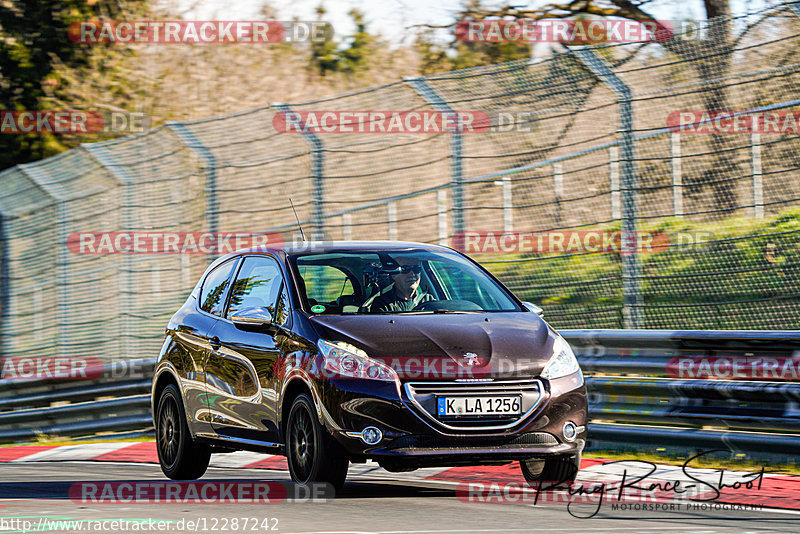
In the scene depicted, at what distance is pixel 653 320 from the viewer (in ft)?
39.4

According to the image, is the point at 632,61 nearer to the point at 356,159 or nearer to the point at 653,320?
the point at 653,320

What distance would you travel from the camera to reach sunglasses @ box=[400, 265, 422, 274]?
383 inches

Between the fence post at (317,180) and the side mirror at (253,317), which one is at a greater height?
the fence post at (317,180)

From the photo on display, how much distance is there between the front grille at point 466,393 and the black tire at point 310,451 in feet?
1.76

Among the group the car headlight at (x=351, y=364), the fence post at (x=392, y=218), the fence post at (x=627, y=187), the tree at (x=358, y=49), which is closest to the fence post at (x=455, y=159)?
the fence post at (x=392, y=218)

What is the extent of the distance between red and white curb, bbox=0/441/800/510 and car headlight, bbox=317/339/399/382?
5.19 feet

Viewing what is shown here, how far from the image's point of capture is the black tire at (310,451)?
8.41 m

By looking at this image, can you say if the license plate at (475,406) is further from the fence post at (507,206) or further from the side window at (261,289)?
the fence post at (507,206)

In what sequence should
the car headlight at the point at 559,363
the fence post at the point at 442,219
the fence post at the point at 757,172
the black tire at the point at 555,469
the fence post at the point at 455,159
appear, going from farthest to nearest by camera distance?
the fence post at the point at 442,219 < the fence post at the point at 455,159 < the fence post at the point at 757,172 < the black tire at the point at 555,469 < the car headlight at the point at 559,363

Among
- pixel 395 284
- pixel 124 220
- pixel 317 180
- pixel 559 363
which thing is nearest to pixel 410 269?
pixel 395 284

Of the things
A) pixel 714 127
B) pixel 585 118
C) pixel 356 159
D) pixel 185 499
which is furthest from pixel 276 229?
pixel 185 499

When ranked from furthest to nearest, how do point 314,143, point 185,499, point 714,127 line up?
point 314,143
point 714,127
point 185,499

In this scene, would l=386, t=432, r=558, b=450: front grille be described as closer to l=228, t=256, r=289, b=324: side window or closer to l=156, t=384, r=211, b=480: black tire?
l=228, t=256, r=289, b=324: side window

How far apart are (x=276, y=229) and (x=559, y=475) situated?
7103mm
